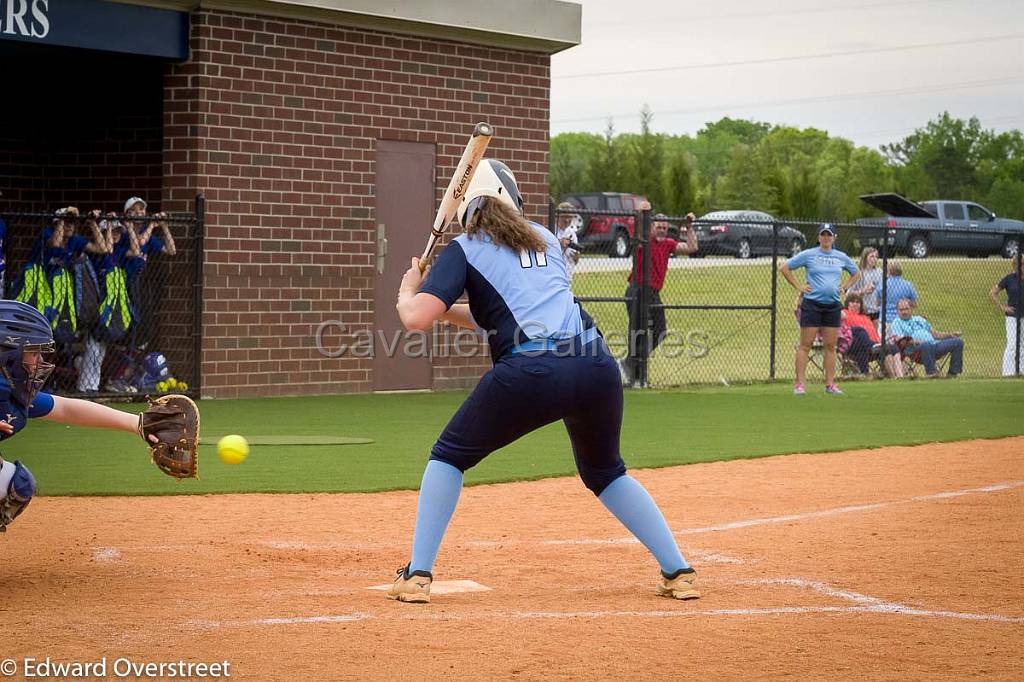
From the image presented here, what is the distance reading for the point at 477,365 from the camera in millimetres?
19156

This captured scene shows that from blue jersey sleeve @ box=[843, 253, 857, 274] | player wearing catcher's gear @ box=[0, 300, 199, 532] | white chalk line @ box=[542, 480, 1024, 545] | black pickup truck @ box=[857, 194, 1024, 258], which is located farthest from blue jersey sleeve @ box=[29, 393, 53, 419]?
black pickup truck @ box=[857, 194, 1024, 258]

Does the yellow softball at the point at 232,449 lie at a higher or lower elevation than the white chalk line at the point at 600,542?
higher

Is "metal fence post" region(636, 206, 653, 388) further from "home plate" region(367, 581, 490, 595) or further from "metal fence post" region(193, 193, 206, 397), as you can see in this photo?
"home plate" region(367, 581, 490, 595)

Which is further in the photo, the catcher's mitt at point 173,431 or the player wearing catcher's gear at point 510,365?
the catcher's mitt at point 173,431

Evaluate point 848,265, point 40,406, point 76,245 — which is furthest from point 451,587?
point 848,265

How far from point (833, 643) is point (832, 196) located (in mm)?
54880

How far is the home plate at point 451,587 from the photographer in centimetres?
640

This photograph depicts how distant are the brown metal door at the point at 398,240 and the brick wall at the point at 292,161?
0.56 feet

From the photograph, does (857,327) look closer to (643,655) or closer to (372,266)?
(372,266)

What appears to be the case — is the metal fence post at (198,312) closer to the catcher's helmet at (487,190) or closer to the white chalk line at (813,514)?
the white chalk line at (813,514)

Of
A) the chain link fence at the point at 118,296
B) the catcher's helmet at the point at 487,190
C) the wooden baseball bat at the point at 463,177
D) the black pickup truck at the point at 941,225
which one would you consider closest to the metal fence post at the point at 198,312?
the chain link fence at the point at 118,296

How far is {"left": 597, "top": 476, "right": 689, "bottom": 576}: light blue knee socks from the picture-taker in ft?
20.6

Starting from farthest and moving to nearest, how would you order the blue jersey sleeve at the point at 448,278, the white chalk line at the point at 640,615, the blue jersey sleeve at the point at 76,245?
the blue jersey sleeve at the point at 76,245, the blue jersey sleeve at the point at 448,278, the white chalk line at the point at 640,615

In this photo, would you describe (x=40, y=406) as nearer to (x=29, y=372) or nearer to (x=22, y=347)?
(x=29, y=372)
